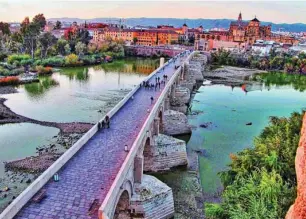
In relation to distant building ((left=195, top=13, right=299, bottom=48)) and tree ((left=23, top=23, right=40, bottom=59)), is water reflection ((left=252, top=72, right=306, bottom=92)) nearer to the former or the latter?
distant building ((left=195, top=13, right=299, bottom=48))

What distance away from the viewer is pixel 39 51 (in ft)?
236

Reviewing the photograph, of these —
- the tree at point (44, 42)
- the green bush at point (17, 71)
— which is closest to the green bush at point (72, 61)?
the tree at point (44, 42)

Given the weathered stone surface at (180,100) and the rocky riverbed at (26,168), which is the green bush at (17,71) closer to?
the weathered stone surface at (180,100)

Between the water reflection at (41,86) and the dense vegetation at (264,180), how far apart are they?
33.2 metres

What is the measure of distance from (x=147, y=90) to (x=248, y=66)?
53157 mm

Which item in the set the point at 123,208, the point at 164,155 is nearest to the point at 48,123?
the point at 164,155

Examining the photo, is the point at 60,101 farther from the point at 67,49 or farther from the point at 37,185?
the point at 67,49

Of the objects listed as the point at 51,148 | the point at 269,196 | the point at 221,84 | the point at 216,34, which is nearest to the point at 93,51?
the point at 221,84

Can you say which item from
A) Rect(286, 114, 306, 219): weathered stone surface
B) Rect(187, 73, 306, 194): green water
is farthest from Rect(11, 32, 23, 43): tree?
Rect(286, 114, 306, 219): weathered stone surface

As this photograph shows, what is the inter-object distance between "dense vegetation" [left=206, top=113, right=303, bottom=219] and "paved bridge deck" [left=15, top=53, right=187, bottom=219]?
4.89 meters

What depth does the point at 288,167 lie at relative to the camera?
50.3ft

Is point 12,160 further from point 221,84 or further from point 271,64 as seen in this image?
point 271,64

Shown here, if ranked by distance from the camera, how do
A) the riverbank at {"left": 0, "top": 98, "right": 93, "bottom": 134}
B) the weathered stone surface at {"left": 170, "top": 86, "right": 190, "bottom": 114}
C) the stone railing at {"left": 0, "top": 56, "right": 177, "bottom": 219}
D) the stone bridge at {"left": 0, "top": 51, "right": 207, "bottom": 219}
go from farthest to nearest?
the weathered stone surface at {"left": 170, "top": 86, "right": 190, "bottom": 114}
the riverbank at {"left": 0, "top": 98, "right": 93, "bottom": 134}
the stone bridge at {"left": 0, "top": 51, "right": 207, "bottom": 219}
the stone railing at {"left": 0, "top": 56, "right": 177, "bottom": 219}

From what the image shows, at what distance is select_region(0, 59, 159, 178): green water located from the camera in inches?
1071
